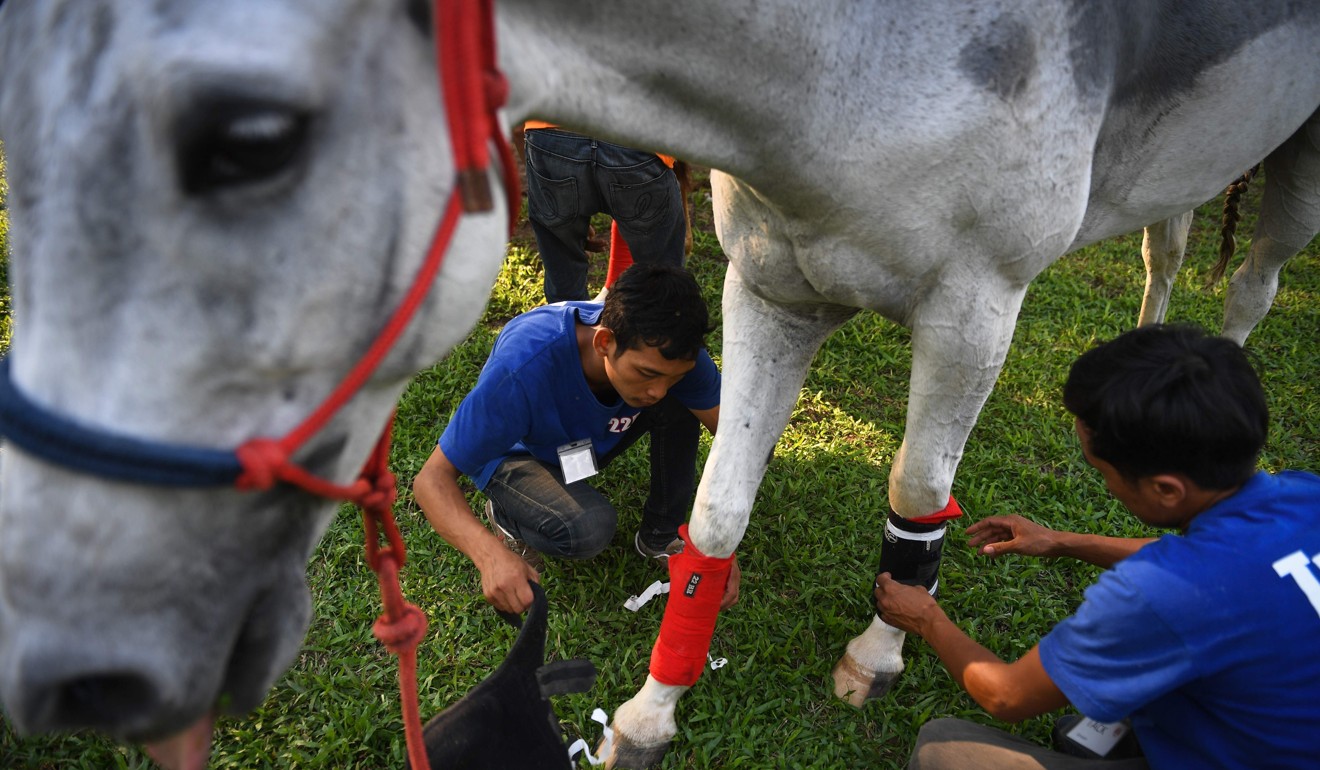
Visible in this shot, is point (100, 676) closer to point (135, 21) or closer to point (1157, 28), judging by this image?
Result: point (135, 21)

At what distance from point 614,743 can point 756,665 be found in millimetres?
518

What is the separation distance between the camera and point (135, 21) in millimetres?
851

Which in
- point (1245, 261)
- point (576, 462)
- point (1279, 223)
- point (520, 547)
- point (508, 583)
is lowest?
point (520, 547)

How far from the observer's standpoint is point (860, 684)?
2.44m

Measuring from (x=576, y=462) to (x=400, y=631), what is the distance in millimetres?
1330

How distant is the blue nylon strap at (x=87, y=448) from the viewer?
85 centimetres

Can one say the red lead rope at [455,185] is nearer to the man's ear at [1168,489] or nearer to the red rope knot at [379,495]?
the red rope knot at [379,495]

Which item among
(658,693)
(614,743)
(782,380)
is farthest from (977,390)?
(614,743)

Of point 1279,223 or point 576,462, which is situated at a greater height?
point 1279,223

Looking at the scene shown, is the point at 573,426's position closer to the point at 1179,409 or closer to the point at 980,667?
the point at 980,667

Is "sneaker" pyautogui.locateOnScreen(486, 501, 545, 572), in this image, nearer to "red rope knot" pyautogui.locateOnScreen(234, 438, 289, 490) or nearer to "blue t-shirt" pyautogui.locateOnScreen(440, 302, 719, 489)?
"blue t-shirt" pyautogui.locateOnScreen(440, 302, 719, 489)

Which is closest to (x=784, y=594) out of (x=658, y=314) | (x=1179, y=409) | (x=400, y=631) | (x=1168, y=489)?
(x=658, y=314)

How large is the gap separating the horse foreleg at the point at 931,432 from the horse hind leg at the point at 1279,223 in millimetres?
1659

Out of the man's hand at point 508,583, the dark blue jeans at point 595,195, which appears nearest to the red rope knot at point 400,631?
the man's hand at point 508,583
